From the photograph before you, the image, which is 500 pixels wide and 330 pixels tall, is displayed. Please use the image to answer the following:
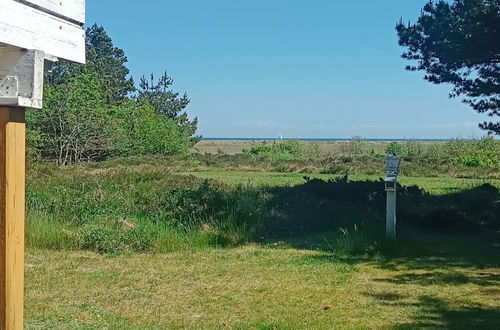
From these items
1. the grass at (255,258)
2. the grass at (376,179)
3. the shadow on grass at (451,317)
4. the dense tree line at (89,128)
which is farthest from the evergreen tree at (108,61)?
the shadow on grass at (451,317)

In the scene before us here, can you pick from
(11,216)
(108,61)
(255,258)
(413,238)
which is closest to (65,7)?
(11,216)

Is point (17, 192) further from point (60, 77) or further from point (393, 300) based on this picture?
point (60, 77)

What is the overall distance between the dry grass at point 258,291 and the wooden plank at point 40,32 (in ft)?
10.8

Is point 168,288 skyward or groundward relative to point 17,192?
groundward

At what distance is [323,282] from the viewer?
7.46 m

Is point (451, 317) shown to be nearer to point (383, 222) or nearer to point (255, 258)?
point (255, 258)

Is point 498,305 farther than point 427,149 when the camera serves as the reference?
No

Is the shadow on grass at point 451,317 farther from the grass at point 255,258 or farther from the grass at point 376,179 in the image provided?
the grass at point 376,179

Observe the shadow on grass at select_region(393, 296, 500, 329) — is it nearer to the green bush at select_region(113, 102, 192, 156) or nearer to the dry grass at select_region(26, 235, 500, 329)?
the dry grass at select_region(26, 235, 500, 329)

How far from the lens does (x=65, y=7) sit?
269cm

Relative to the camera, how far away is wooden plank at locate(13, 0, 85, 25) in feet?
8.27

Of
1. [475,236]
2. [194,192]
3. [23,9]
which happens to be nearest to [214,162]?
[194,192]

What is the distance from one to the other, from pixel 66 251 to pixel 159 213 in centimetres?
208

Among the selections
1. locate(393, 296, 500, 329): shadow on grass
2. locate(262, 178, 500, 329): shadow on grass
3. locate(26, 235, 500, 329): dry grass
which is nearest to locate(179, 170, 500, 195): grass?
locate(262, 178, 500, 329): shadow on grass
